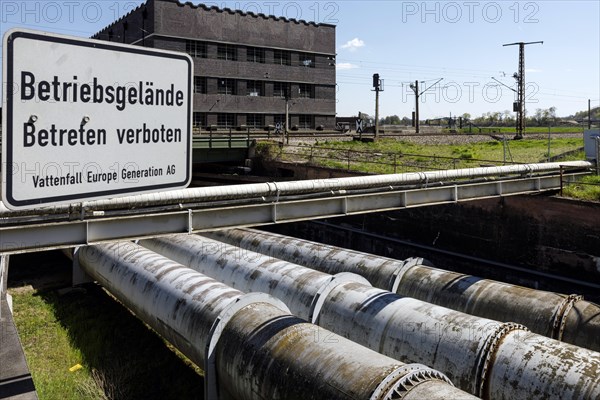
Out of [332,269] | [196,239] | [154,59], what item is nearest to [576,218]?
[332,269]

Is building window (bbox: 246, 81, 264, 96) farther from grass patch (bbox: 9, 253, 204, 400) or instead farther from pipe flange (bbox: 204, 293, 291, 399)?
pipe flange (bbox: 204, 293, 291, 399)

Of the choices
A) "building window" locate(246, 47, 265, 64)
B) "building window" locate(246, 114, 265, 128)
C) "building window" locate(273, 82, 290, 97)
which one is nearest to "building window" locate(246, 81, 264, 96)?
"building window" locate(273, 82, 290, 97)

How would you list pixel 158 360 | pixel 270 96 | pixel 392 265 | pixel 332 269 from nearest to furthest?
pixel 158 360, pixel 392 265, pixel 332 269, pixel 270 96

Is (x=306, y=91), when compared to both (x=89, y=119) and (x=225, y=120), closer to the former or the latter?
(x=225, y=120)

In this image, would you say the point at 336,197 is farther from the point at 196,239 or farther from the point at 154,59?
the point at 154,59

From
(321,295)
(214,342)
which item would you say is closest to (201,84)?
(321,295)

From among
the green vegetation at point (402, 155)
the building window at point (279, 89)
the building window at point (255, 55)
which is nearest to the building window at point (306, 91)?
the building window at point (279, 89)

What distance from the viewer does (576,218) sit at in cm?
1605

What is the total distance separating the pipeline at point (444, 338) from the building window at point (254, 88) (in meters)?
36.7

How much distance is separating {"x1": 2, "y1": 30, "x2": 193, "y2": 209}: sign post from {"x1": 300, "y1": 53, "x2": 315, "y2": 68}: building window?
167 feet

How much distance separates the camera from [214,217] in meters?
8.36

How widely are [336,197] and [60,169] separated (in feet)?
29.7

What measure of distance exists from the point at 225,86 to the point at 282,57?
7993 millimetres

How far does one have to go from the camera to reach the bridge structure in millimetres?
5996
